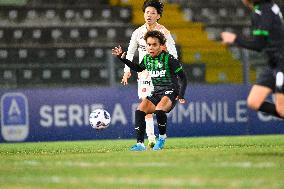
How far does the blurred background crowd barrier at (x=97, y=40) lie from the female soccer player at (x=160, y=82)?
5.89m

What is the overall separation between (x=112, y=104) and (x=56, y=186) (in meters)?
10.7

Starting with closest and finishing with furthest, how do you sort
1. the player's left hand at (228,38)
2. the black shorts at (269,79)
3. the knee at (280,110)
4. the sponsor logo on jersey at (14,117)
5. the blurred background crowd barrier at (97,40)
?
1. the player's left hand at (228,38)
2. the black shorts at (269,79)
3. the knee at (280,110)
4. the sponsor logo on jersey at (14,117)
5. the blurred background crowd barrier at (97,40)

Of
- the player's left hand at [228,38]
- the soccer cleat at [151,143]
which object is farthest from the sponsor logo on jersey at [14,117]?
the player's left hand at [228,38]

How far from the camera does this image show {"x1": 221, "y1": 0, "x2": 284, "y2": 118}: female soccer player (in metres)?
9.56

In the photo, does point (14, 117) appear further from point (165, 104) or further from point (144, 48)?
point (165, 104)

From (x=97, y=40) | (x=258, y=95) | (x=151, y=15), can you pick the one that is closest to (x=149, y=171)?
(x=258, y=95)

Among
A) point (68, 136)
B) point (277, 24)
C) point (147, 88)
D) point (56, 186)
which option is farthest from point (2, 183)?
point (68, 136)

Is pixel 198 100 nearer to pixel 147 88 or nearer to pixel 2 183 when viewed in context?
pixel 147 88

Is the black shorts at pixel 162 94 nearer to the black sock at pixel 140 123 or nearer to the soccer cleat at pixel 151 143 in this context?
the black sock at pixel 140 123

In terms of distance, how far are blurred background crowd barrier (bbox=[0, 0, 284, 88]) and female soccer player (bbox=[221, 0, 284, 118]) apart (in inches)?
322

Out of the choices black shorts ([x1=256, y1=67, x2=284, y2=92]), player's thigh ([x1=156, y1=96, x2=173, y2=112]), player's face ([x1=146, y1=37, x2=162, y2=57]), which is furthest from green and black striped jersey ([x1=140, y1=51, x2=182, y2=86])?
black shorts ([x1=256, y1=67, x2=284, y2=92])

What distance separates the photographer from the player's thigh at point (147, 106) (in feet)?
39.8

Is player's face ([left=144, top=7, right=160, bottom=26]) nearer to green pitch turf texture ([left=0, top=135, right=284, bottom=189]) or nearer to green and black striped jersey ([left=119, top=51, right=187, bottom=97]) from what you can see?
green and black striped jersey ([left=119, top=51, right=187, bottom=97])

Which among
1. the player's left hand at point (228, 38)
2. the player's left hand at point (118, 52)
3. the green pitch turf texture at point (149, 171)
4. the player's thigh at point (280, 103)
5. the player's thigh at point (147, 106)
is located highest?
the player's left hand at point (228, 38)
